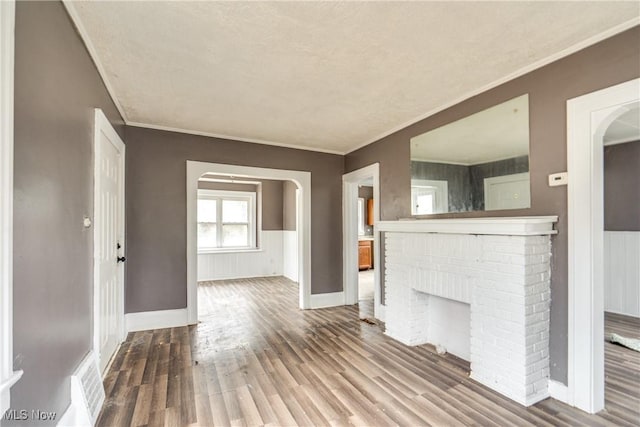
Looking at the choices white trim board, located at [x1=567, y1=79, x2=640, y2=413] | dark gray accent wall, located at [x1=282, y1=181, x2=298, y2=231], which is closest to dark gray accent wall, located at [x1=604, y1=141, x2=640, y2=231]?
white trim board, located at [x1=567, y1=79, x2=640, y2=413]

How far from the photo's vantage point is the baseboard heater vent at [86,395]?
5.46 ft

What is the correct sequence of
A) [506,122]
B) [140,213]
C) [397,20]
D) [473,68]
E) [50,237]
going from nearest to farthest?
[50,237], [397,20], [473,68], [506,122], [140,213]

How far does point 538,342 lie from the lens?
2100 mm

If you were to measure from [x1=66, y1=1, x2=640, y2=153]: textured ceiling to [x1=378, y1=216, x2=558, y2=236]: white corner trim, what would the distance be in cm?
117

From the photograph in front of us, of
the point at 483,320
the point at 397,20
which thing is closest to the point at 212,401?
the point at 483,320

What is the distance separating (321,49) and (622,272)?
4.98 metres

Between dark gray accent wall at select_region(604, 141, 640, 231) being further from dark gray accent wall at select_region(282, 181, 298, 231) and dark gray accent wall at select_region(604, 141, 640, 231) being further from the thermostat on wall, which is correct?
dark gray accent wall at select_region(282, 181, 298, 231)

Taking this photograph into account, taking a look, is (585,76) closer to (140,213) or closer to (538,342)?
(538,342)

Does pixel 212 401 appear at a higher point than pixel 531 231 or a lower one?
lower

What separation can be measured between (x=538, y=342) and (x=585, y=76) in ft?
6.08

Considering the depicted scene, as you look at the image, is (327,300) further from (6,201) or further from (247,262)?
(6,201)

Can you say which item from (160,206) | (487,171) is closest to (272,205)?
(160,206)

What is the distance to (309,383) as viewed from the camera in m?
2.31

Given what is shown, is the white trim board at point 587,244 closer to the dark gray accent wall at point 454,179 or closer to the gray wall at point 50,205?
the dark gray accent wall at point 454,179
